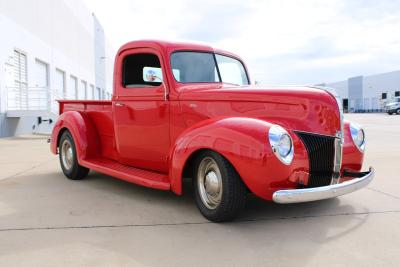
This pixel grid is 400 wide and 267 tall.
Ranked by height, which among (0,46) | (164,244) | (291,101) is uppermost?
(0,46)

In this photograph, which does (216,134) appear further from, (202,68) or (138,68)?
(138,68)

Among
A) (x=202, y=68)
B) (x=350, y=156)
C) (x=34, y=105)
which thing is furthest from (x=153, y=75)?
(x=34, y=105)

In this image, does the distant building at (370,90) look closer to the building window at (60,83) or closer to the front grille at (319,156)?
the building window at (60,83)

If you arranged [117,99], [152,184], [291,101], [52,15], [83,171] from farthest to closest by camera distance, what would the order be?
[52,15]
[83,171]
[117,99]
[152,184]
[291,101]

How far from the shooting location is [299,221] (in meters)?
3.58

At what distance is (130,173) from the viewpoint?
4410 mm

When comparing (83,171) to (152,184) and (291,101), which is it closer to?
(152,184)

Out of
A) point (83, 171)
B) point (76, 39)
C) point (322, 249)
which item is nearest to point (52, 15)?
point (76, 39)

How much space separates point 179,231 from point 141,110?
171 centimetres

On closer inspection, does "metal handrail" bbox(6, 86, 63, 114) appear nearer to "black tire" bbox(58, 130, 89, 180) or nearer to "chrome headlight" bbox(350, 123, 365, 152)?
"black tire" bbox(58, 130, 89, 180)

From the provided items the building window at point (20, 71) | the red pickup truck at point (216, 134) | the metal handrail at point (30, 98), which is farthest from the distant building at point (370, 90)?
the red pickup truck at point (216, 134)

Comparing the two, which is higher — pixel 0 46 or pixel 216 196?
pixel 0 46

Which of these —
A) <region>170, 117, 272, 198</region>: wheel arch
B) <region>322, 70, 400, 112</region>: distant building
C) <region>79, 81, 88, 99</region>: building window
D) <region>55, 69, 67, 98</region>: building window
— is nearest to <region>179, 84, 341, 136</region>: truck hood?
<region>170, 117, 272, 198</region>: wheel arch

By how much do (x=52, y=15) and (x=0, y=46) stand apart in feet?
23.7
